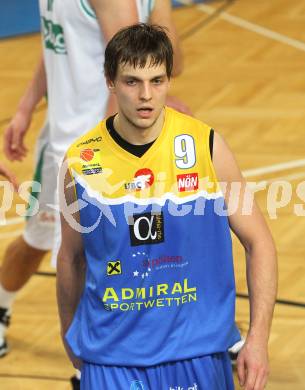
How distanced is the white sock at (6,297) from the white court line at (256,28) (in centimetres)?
538

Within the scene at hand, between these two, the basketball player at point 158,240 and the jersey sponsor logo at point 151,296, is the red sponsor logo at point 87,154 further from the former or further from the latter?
the jersey sponsor logo at point 151,296

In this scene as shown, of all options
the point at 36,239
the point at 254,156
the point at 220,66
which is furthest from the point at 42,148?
the point at 220,66

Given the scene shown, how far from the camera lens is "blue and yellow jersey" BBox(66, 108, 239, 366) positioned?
3852 mm

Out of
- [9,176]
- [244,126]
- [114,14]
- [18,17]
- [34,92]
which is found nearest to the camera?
[9,176]

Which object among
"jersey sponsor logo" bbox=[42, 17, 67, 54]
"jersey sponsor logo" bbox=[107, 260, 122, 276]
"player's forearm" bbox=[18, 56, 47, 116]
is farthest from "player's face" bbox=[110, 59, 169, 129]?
"player's forearm" bbox=[18, 56, 47, 116]

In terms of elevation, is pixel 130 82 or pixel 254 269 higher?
pixel 130 82

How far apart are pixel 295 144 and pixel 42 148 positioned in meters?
3.31

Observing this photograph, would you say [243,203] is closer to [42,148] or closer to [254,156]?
[42,148]

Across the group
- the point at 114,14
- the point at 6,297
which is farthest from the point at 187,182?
A: the point at 6,297

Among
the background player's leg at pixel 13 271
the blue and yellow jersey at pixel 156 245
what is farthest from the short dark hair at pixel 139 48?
the background player's leg at pixel 13 271

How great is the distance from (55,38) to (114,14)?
438mm

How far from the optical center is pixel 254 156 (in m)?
8.44

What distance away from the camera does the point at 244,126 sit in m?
9.02

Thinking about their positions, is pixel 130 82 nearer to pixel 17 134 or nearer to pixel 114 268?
pixel 114 268
